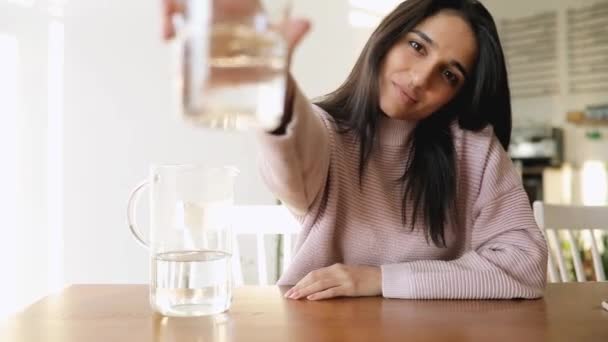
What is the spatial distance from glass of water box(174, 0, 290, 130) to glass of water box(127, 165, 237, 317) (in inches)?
14.8

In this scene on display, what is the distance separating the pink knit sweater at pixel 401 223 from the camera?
880 mm

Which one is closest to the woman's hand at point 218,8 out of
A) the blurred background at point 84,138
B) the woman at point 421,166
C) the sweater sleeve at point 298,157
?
the sweater sleeve at point 298,157

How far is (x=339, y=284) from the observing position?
86cm

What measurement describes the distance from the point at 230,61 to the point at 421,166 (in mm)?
826

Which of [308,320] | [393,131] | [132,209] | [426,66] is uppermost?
[426,66]

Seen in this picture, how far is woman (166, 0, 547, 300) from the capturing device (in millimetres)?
1020

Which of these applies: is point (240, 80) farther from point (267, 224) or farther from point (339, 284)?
point (267, 224)

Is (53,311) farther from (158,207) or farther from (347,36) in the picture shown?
(347,36)

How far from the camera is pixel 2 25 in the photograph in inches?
72.4

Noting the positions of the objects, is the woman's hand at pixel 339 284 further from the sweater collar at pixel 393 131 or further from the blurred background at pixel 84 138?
the blurred background at pixel 84 138

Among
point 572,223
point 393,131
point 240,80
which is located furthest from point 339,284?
point 572,223

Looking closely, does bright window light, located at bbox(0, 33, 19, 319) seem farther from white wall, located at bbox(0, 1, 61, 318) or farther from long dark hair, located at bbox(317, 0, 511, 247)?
long dark hair, located at bbox(317, 0, 511, 247)

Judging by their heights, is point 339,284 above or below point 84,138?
below

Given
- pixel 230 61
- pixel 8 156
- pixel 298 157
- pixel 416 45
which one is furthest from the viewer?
pixel 8 156
